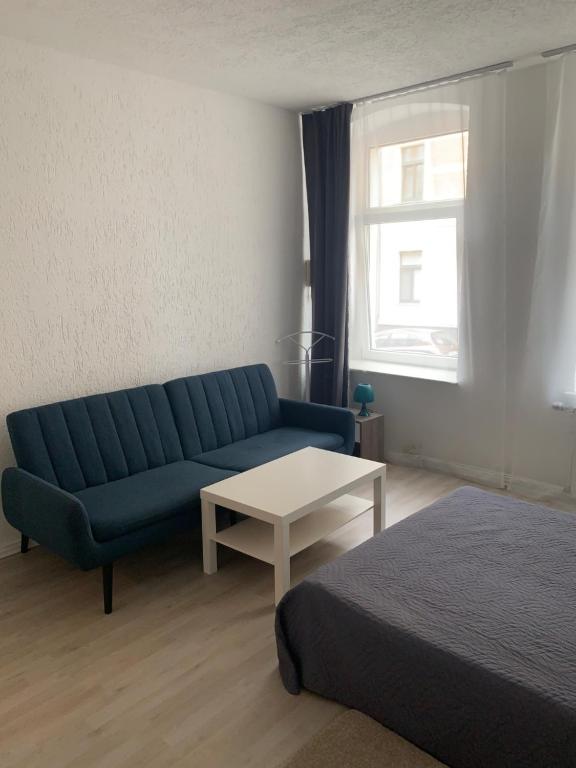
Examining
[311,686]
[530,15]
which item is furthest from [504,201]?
[311,686]

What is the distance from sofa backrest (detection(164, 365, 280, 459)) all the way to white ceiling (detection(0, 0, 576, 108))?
182cm

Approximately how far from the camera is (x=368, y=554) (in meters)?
2.33

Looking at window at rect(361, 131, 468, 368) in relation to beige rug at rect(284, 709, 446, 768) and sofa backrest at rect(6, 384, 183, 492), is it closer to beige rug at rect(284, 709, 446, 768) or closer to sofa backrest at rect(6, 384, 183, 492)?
sofa backrest at rect(6, 384, 183, 492)

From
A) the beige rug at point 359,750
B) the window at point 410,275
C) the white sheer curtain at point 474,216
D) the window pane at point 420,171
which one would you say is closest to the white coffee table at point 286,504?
the beige rug at point 359,750

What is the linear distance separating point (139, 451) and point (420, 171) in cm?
272

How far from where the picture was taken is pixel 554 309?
12.1 feet

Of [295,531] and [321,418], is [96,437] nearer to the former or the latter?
[295,531]

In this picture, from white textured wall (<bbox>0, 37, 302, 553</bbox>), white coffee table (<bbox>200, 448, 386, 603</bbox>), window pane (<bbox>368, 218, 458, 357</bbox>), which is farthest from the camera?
window pane (<bbox>368, 218, 458, 357</bbox>)

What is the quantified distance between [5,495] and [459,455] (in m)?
2.90

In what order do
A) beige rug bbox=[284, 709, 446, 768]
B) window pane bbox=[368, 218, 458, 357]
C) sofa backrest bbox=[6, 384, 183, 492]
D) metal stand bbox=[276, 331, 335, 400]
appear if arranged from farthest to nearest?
metal stand bbox=[276, 331, 335, 400] < window pane bbox=[368, 218, 458, 357] < sofa backrest bbox=[6, 384, 183, 492] < beige rug bbox=[284, 709, 446, 768]

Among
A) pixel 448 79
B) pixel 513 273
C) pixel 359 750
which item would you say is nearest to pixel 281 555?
pixel 359 750

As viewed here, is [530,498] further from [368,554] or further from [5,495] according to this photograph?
[5,495]

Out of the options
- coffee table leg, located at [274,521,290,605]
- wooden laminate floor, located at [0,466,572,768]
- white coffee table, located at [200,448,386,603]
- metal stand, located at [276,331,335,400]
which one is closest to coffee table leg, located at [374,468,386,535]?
white coffee table, located at [200,448,386,603]

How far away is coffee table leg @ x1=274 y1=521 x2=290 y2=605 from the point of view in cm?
264
